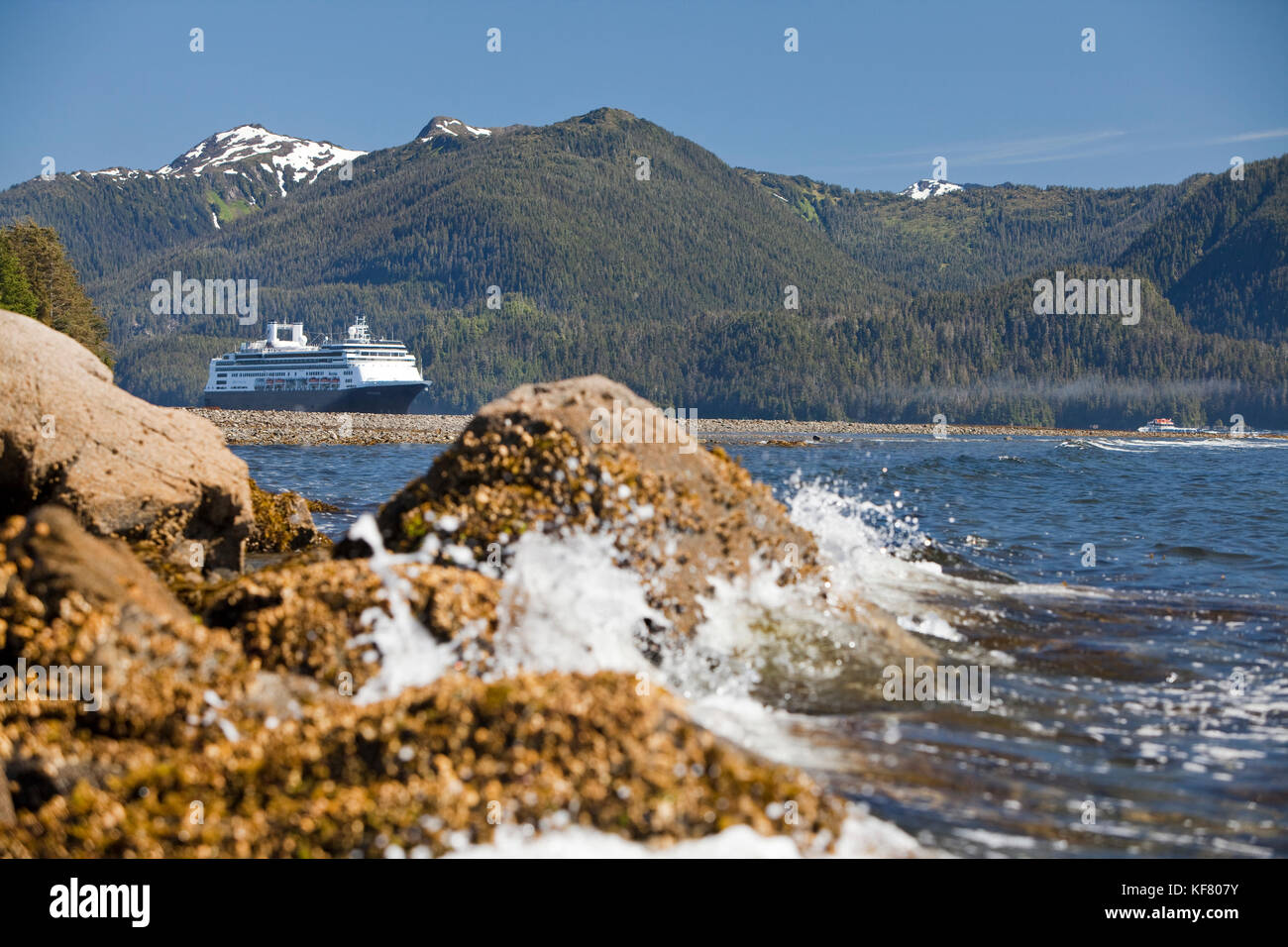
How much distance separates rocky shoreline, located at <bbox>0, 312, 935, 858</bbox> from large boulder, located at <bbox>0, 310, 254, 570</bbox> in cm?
4

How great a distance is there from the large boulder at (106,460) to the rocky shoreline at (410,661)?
4 cm

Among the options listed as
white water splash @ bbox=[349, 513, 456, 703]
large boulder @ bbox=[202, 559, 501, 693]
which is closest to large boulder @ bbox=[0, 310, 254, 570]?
large boulder @ bbox=[202, 559, 501, 693]

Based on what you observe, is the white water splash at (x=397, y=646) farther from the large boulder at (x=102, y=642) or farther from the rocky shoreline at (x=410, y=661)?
the large boulder at (x=102, y=642)

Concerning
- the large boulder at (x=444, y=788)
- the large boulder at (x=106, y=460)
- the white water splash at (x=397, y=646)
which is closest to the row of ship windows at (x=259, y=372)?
the large boulder at (x=106, y=460)

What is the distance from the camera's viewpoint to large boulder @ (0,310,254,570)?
11.0 metres

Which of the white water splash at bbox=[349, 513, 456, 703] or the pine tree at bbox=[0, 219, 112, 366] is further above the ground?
the pine tree at bbox=[0, 219, 112, 366]

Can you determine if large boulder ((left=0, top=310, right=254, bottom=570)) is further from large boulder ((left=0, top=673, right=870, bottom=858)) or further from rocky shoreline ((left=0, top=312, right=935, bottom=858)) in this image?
large boulder ((left=0, top=673, right=870, bottom=858))

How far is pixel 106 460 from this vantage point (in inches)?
448

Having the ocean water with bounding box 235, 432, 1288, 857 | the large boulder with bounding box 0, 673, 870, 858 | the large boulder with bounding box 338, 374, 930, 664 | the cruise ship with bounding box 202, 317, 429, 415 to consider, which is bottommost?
the ocean water with bounding box 235, 432, 1288, 857

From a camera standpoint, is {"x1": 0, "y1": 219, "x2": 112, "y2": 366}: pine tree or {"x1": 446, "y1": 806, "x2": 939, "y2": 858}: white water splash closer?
{"x1": 446, "y1": 806, "x2": 939, "y2": 858}: white water splash

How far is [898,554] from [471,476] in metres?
8.67

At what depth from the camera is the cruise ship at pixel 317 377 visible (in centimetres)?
13762
